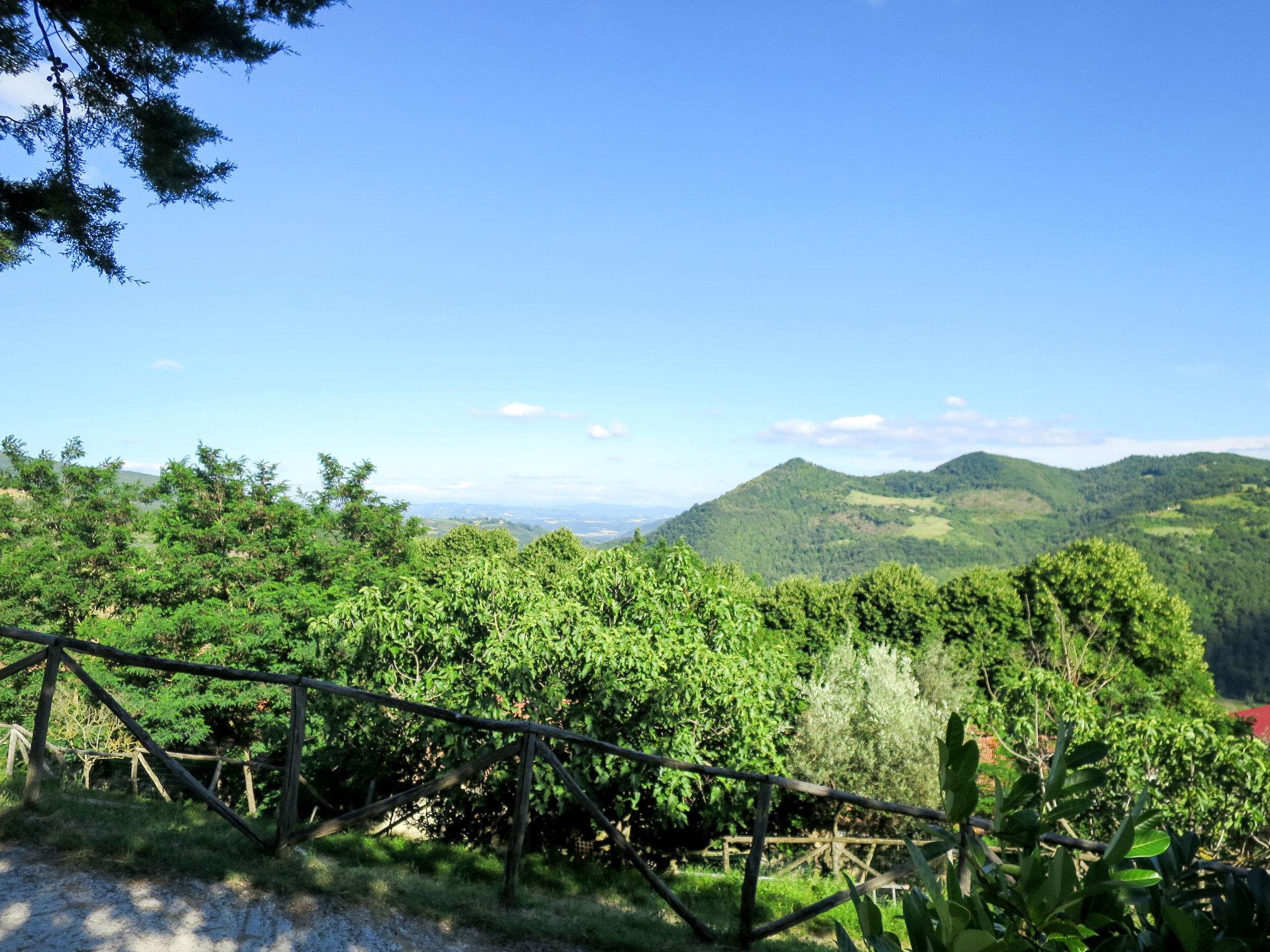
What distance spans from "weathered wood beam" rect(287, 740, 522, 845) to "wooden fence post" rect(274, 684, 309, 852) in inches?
2.2

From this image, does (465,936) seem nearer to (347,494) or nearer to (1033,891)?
(1033,891)

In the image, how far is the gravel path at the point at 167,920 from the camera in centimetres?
344

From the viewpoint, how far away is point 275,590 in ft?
64.8

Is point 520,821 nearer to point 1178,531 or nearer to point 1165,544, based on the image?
point 1165,544

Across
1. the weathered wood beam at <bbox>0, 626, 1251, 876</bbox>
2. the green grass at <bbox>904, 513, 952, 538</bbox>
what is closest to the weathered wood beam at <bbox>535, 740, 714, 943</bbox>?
the weathered wood beam at <bbox>0, 626, 1251, 876</bbox>

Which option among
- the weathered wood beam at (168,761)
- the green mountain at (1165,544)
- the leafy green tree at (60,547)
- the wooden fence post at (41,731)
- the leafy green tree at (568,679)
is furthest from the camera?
the green mountain at (1165,544)

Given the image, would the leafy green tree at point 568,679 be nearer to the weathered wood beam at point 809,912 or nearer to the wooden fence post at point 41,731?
the weathered wood beam at point 809,912

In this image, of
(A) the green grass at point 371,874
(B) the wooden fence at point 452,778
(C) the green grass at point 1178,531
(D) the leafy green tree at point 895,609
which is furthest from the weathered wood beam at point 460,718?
(C) the green grass at point 1178,531

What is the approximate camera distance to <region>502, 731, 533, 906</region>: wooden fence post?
4336 millimetres

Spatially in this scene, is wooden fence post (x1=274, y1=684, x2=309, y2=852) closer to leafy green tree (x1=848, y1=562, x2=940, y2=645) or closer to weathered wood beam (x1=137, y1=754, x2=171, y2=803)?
weathered wood beam (x1=137, y1=754, x2=171, y2=803)

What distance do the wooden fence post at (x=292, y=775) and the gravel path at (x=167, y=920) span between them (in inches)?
17.6

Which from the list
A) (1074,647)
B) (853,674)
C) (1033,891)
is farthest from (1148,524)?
(1033,891)

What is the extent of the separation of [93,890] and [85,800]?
1.44 meters

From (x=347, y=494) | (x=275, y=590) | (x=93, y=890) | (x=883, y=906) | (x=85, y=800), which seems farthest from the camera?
(x=347, y=494)
